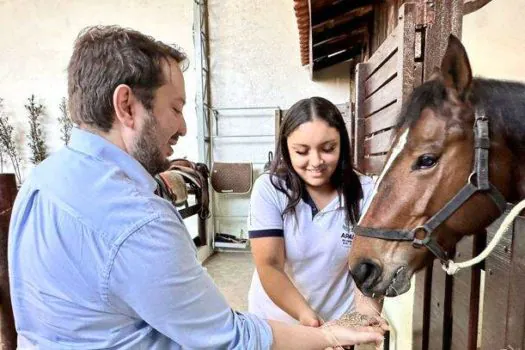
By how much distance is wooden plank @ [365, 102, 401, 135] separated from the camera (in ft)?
4.77

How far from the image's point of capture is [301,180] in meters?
1.16

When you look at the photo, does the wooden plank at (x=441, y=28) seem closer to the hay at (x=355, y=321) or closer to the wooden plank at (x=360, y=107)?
the hay at (x=355, y=321)

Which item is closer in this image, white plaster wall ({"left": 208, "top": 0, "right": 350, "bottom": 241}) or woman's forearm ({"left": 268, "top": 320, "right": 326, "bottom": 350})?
woman's forearm ({"left": 268, "top": 320, "right": 326, "bottom": 350})

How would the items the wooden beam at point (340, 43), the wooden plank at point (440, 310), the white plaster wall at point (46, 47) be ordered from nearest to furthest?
the wooden plank at point (440, 310) → the wooden beam at point (340, 43) → the white plaster wall at point (46, 47)

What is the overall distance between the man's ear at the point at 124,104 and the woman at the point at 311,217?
22.5 inches

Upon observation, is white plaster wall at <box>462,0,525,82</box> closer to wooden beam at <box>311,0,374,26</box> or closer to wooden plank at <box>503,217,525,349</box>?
wooden beam at <box>311,0,374,26</box>

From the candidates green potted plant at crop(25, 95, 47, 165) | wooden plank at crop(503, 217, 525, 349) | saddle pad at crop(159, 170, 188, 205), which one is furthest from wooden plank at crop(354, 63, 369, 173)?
green potted plant at crop(25, 95, 47, 165)

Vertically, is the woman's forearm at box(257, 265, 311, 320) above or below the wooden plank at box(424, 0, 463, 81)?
below

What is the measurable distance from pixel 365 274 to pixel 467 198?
0.29 m

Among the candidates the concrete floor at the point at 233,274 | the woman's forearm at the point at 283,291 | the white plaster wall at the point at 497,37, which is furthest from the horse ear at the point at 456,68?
the concrete floor at the point at 233,274

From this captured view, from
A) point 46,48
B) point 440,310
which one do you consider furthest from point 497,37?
point 46,48

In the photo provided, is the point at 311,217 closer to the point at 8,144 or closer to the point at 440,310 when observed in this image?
the point at 440,310

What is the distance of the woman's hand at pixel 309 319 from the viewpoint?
98 centimetres

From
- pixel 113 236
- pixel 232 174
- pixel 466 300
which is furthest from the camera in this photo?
pixel 232 174
